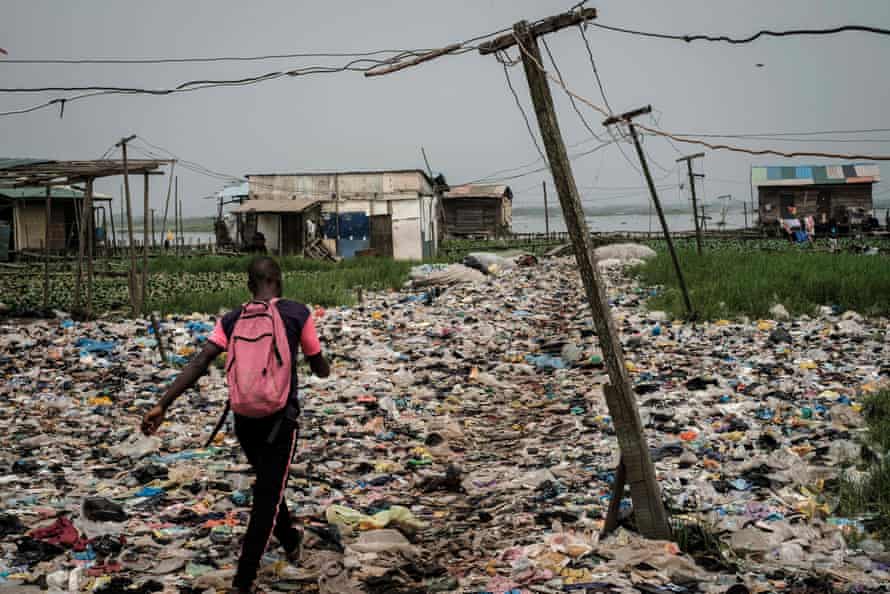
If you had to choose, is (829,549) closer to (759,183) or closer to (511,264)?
(511,264)

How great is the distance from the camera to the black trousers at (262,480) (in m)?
3.05

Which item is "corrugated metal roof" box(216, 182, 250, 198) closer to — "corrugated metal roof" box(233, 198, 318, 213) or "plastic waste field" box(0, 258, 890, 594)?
"corrugated metal roof" box(233, 198, 318, 213)

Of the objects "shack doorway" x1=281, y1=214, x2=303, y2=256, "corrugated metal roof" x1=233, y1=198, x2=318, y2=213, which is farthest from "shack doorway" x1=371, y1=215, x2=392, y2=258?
"shack doorway" x1=281, y1=214, x2=303, y2=256

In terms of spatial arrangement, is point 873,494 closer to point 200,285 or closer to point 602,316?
point 602,316

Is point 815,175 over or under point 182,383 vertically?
over

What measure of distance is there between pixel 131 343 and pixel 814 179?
35337mm

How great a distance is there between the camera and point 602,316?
376 cm

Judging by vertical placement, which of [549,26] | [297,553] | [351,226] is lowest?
[297,553]

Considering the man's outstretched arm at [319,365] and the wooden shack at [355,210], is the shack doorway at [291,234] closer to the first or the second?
the wooden shack at [355,210]

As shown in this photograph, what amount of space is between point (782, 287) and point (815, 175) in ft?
95.7

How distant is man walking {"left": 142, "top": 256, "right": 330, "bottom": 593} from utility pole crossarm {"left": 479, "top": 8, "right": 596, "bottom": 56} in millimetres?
1860

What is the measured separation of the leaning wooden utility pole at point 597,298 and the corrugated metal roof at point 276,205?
935 inches

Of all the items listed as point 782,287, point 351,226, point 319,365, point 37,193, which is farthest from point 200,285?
point 319,365

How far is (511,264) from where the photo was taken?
2267cm
